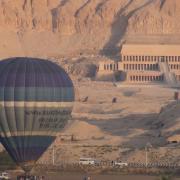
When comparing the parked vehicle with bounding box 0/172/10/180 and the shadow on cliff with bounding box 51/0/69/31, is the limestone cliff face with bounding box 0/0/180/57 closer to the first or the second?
the shadow on cliff with bounding box 51/0/69/31

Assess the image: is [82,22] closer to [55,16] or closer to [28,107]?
[55,16]

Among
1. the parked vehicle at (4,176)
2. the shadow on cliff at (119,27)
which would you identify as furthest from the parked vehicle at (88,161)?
the shadow on cliff at (119,27)

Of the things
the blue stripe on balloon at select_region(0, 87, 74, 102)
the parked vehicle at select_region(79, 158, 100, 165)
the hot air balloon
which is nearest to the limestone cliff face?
the parked vehicle at select_region(79, 158, 100, 165)

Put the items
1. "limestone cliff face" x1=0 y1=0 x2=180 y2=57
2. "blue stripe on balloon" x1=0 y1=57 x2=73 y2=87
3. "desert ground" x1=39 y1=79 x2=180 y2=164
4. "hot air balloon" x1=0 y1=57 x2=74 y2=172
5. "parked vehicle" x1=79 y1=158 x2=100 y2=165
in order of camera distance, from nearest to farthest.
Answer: "hot air balloon" x1=0 y1=57 x2=74 y2=172 → "blue stripe on balloon" x1=0 y1=57 x2=73 y2=87 → "parked vehicle" x1=79 y1=158 x2=100 y2=165 → "desert ground" x1=39 y1=79 x2=180 y2=164 → "limestone cliff face" x1=0 y1=0 x2=180 y2=57

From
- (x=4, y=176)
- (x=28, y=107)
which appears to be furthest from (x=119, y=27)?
(x=28, y=107)

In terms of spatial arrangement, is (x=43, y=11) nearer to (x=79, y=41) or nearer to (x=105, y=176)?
(x=79, y=41)

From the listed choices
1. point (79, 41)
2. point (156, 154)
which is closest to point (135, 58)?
point (79, 41)
